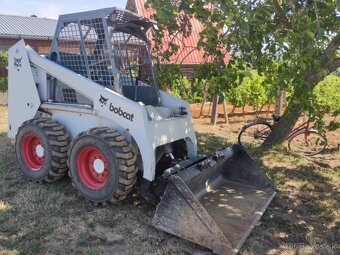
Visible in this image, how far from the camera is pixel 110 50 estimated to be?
183 inches

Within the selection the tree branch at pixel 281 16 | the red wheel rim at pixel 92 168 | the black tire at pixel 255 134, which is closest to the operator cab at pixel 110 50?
the red wheel rim at pixel 92 168

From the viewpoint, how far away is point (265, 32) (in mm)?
4520

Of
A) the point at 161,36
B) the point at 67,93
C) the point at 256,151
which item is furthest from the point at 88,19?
the point at 256,151

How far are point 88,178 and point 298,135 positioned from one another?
5636 mm

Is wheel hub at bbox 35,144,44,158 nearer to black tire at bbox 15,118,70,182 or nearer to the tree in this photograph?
black tire at bbox 15,118,70,182

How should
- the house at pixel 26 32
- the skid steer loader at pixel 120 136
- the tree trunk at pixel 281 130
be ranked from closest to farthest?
1. the skid steer loader at pixel 120 136
2. the tree trunk at pixel 281 130
3. the house at pixel 26 32

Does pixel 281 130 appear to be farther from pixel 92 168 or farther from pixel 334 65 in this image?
pixel 92 168

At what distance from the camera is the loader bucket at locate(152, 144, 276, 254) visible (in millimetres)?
3596

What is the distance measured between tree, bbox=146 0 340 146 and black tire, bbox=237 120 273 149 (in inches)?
130

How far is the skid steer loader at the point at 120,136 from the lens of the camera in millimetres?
4082

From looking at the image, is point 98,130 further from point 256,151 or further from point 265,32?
point 256,151

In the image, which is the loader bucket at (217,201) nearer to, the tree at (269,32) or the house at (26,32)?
the tree at (269,32)

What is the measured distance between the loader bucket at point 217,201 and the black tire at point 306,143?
10.8 ft

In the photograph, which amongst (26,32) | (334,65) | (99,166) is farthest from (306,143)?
(26,32)
